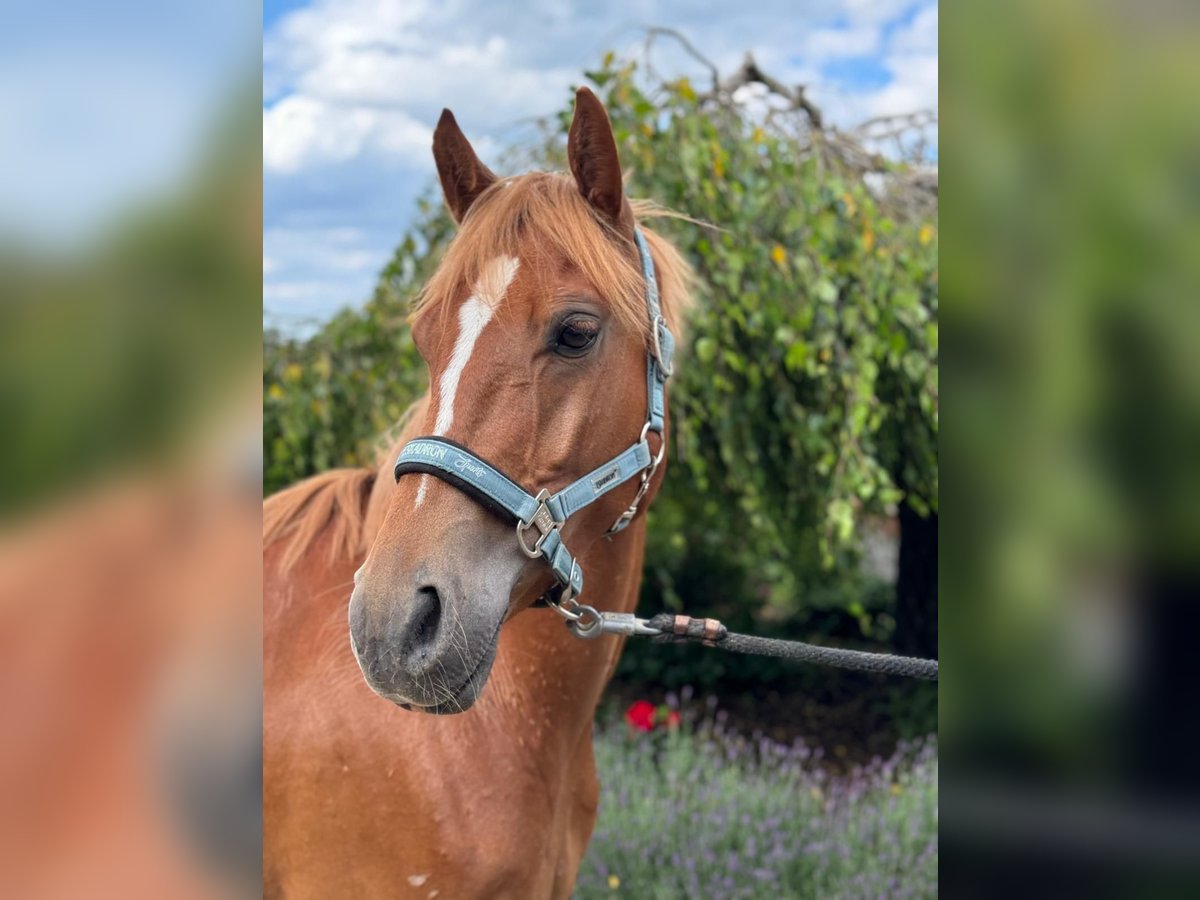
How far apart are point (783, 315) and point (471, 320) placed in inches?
81.1

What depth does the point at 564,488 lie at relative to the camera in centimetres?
132

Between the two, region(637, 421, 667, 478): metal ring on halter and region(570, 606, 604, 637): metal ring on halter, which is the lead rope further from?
region(637, 421, 667, 478): metal ring on halter

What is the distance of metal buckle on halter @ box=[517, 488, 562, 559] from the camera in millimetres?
1263

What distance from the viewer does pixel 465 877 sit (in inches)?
57.1
